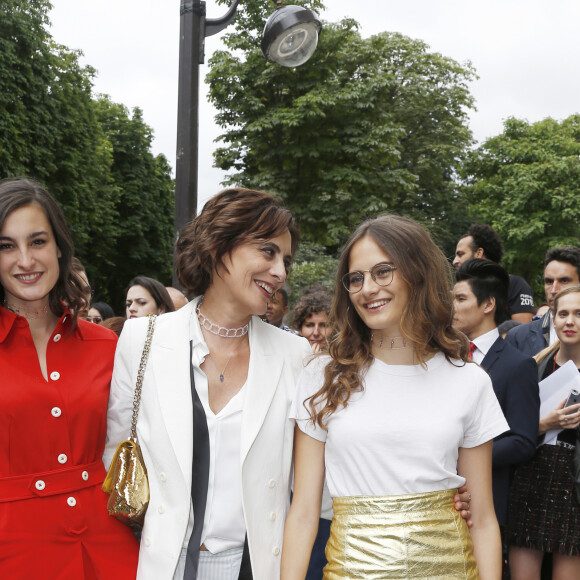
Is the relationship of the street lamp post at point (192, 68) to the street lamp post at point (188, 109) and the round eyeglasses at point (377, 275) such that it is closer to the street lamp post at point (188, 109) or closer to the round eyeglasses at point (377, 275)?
the street lamp post at point (188, 109)

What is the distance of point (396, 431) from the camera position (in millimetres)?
2561

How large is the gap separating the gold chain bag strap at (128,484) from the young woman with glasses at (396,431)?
1.74 ft

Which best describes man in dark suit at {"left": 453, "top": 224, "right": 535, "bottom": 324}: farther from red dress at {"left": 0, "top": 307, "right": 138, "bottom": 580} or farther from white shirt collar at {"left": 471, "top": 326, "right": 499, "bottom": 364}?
red dress at {"left": 0, "top": 307, "right": 138, "bottom": 580}

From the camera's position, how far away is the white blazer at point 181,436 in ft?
8.30

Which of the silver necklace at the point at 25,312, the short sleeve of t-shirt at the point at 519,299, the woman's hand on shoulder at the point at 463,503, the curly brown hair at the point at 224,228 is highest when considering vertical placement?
the short sleeve of t-shirt at the point at 519,299

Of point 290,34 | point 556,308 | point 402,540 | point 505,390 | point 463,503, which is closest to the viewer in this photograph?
point 402,540

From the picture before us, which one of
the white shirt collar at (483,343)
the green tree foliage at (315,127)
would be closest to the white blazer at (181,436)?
the white shirt collar at (483,343)

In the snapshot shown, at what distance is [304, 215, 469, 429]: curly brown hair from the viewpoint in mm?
2644

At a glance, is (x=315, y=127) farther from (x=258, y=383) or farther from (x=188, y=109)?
(x=258, y=383)

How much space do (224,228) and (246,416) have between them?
71 centimetres

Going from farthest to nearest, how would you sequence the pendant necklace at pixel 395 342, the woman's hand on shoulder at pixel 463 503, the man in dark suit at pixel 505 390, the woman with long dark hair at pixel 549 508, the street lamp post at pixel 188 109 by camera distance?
the street lamp post at pixel 188 109
the woman with long dark hair at pixel 549 508
the man in dark suit at pixel 505 390
the pendant necklace at pixel 395 342
the woman's hand on shoulder at pixel 463 503

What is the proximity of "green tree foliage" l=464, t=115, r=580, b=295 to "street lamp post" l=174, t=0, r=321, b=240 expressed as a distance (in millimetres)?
27404

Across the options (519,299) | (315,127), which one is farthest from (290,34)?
(315,127)

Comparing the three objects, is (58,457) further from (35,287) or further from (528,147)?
(528,147)
